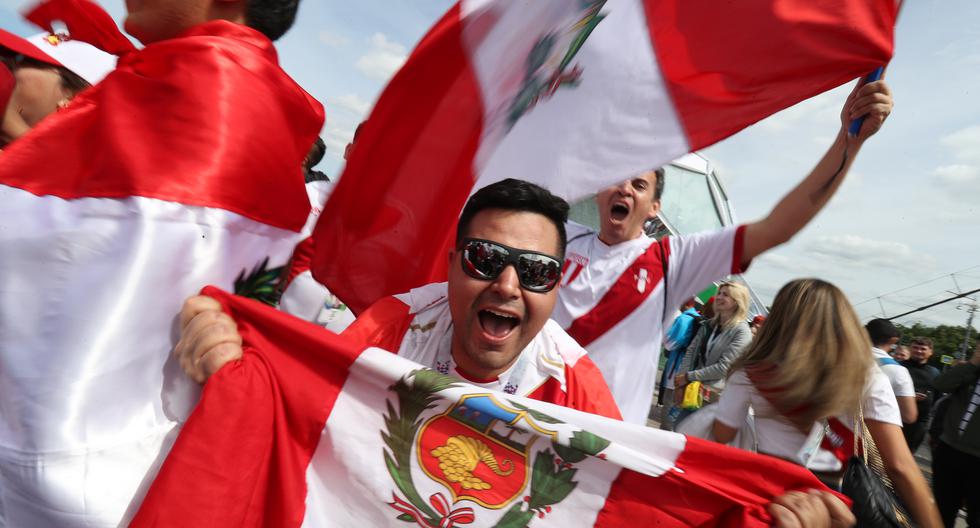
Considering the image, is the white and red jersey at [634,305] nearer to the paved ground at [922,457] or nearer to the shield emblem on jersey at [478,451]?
the shield emblem on jersey at [478,451]

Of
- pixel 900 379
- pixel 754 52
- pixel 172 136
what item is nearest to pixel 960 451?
pixel 900 379

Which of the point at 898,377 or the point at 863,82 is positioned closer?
the point at 863,82

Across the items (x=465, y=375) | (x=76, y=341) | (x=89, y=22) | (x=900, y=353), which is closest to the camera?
(x=76, y=341)

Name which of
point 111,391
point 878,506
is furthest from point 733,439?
point 111,391

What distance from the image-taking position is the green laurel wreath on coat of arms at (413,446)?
136 centimetres

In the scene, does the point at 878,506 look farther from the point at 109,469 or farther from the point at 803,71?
the point at 109,469

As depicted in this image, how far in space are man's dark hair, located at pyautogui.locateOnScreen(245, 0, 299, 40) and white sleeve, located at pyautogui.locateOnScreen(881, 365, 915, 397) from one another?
4.59 metres

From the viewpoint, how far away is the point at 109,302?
1124 mm

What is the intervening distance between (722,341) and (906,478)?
3245 millimetres

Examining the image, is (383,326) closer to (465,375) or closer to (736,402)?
(465,375)

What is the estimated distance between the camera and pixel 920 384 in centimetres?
651

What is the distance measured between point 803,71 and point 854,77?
0.15 metres

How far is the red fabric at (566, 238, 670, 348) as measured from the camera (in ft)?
8.87

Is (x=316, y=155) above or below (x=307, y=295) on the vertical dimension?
above
